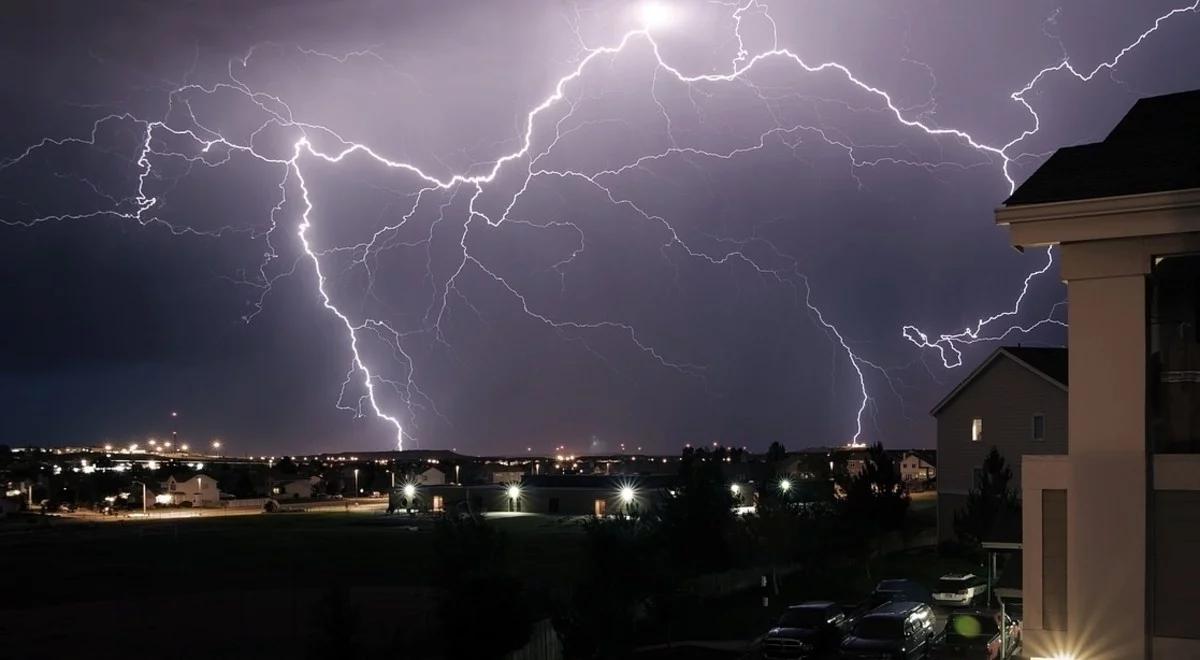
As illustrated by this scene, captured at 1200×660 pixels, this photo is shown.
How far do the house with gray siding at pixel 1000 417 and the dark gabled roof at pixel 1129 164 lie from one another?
2811cm

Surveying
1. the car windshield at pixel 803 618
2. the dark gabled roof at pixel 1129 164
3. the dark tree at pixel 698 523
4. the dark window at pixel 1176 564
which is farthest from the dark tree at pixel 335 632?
the dark tree at pixel 698 523

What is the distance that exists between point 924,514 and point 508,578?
4425 cm

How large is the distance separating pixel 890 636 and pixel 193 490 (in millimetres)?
92300

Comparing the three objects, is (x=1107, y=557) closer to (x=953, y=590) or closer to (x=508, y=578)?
(x=508, y=578)

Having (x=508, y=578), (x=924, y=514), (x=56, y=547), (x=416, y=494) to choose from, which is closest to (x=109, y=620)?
(x=508, y=578)

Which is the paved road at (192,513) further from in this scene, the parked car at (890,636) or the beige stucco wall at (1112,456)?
the beige stucco wall at (1112,456)

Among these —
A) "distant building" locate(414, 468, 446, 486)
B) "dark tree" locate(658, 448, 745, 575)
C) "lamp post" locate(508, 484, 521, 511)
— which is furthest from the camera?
"distant building" locate(414, 468, 446, 486)

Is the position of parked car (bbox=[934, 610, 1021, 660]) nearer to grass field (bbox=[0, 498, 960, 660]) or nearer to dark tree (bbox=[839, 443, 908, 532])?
grass field (bbox=[0, 498, 960, 660])

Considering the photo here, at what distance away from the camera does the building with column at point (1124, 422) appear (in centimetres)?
733

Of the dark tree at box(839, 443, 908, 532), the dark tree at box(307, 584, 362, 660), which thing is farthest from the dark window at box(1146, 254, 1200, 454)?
the dark tree at box(839, 443, 908, 532)

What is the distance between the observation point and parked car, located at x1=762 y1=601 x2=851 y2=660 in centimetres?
1969

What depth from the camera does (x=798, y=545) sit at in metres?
32.0

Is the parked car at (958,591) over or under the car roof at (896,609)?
under

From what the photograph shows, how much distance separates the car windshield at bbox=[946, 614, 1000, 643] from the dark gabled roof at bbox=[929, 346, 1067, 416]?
50.2 ft
